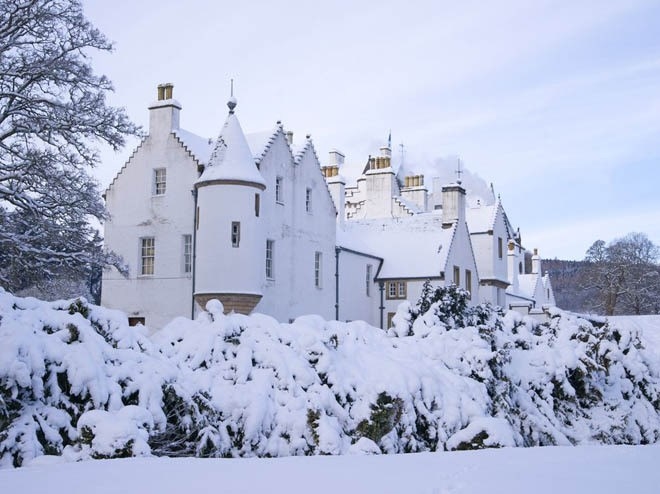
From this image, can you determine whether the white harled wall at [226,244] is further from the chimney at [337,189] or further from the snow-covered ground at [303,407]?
the chimney at [337,189]

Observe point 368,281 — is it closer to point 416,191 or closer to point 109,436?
point 416,191

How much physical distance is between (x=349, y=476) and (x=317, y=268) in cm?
3071

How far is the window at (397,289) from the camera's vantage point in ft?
145

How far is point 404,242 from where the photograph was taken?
46.7 m

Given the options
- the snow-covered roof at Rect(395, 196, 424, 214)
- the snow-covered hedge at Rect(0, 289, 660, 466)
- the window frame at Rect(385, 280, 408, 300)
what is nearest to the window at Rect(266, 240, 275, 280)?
the window frame at Rect(385, 280, 408, 300)

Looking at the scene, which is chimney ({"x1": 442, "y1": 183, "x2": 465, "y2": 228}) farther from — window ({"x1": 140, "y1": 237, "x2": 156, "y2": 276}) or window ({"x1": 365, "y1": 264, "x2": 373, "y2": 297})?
window ({"x1": 140, "y1": 237, "x2": 156, "y2": 276})

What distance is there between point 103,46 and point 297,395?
1806cm

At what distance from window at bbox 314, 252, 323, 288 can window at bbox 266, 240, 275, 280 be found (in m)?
4.22

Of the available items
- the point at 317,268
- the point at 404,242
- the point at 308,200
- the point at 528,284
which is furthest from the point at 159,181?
the point at 528,284

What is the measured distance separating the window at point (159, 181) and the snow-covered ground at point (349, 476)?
25.7m

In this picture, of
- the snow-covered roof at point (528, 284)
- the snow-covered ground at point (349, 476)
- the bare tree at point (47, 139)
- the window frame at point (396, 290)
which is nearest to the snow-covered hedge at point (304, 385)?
the snow-covered ground at point (349, 476)

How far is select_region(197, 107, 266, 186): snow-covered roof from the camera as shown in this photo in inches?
1268

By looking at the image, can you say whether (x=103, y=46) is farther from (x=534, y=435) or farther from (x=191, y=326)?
(x=534, y=435)

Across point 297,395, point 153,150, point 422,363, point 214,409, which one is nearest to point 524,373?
point 422,363
